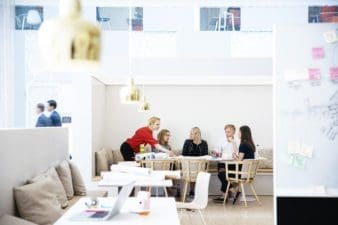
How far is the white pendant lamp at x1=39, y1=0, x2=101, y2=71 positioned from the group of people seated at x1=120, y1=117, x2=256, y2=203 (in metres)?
6.49

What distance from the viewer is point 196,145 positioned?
359 inches

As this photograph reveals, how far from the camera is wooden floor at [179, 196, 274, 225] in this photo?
673cm

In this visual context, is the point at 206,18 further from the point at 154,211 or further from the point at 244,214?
the point at 154,211

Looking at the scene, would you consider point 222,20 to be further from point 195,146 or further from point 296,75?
point 296,75

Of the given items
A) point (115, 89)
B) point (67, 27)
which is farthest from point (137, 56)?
point (67, 27)

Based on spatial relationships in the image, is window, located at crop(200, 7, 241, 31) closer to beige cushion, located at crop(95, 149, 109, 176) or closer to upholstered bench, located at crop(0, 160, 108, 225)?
beige cushion, located at crop(95, 149, 109, 176)

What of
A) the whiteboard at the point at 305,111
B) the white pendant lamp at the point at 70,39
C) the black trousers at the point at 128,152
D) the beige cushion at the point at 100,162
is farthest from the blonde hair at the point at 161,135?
the white pendant lamp at the point at 70,39

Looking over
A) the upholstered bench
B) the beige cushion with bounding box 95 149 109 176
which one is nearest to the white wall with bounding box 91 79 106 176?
the beige cushion with bounding box 95 149 109 176

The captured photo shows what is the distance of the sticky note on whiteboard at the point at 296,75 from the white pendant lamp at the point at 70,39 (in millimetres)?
2844

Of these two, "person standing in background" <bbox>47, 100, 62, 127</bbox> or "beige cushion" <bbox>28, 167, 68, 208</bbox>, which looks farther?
"person standing in background" <bbox>47, 100, 62, 127</bbox>

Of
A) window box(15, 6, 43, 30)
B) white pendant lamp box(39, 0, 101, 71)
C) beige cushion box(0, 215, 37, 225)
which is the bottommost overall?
beige cushion box(0, 215, 37, 225)

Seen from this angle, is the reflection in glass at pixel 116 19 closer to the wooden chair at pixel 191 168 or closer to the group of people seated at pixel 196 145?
the group of people seated at pixel 196 145

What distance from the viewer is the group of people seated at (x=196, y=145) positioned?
324 inches

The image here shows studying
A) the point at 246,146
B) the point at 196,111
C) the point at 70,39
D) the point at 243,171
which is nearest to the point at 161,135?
the point at 196,111
